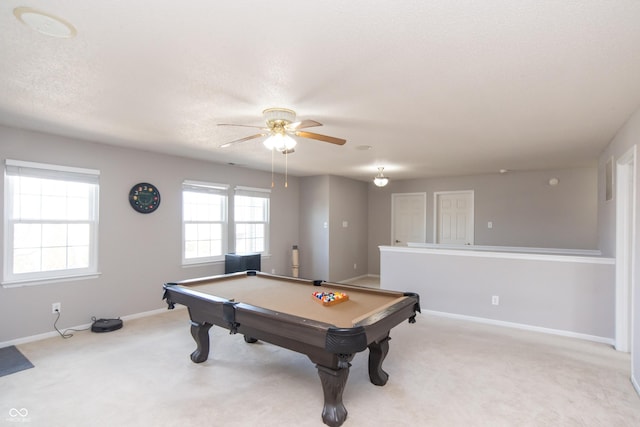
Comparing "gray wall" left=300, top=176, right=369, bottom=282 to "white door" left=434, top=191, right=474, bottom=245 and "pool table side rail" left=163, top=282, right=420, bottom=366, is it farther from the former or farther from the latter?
"pool table side rail" left=163, top=282, right=420, bottom=366

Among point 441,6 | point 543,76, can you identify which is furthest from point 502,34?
point 543,76

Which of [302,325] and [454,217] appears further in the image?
[454,217]

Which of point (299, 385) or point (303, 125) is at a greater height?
point (303, 125)

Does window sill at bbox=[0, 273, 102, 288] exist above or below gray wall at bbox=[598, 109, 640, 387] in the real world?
below

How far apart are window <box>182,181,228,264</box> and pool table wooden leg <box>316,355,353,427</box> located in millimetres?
3542

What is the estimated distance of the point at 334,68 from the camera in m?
2.06

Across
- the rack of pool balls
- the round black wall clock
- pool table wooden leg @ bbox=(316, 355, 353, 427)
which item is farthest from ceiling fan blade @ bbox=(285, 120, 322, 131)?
the round black wall clock

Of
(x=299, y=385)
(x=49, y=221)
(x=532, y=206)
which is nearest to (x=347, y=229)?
(x=532, y=206)

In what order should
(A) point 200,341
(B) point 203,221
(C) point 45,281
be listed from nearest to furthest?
(A) point 200,341, (C) point 45,281, (B) point 203,221

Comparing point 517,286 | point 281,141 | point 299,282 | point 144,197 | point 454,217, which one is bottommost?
point 517,286

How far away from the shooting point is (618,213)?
11.1 feet

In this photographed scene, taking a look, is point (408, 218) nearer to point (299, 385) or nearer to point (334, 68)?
point (299, 385)

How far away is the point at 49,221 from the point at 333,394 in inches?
146

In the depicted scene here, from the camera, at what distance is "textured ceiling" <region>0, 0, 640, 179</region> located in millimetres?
1521
